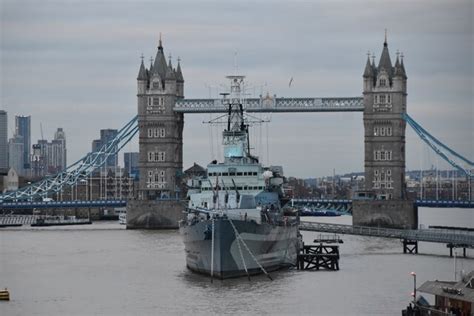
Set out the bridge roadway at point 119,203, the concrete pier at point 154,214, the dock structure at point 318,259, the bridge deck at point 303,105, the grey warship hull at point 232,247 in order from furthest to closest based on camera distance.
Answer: the bridge deck at point 303,105 → the concrete pier at point 154,214 → the bridge roadway at point 119,203 → the dock structure at point 318,259 → the grey warship hull at point 232,247

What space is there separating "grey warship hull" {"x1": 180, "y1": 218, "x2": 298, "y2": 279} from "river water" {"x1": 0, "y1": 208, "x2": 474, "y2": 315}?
735 millimetres

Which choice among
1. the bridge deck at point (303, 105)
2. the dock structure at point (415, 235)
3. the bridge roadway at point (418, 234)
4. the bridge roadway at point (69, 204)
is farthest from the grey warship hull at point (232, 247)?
the bridge roadway at point (69, 204)

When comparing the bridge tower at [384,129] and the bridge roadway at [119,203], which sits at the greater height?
the bridge tower at [384,129]

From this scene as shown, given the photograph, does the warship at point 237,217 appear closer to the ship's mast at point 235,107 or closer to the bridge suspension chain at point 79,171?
the ship's mast at point 235,107

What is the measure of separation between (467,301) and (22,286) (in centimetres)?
2855

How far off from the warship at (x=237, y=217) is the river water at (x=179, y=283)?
1065 millimetres

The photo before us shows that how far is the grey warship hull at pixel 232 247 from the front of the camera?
231ft

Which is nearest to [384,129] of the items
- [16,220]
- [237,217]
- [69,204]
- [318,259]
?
[69,204]

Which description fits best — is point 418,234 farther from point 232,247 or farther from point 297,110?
point 297,110

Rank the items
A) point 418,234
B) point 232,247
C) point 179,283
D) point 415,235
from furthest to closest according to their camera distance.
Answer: point 418,234 → point 415,235 → point 179,283 → point 232,247

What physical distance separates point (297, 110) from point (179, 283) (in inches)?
2478

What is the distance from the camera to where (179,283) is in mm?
71188

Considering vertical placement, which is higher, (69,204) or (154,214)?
(69,204)

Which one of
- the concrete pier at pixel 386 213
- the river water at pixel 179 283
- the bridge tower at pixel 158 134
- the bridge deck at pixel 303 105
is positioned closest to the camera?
the river water at pixel 179 283
